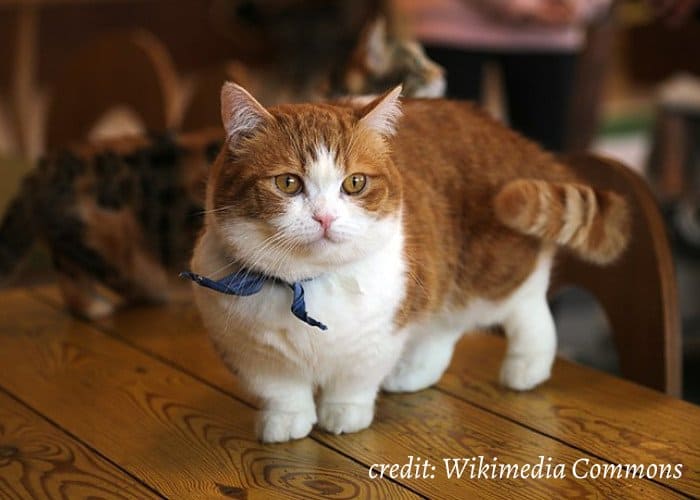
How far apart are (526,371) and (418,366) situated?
16cm

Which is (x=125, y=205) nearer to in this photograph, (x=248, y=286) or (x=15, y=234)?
(x=15, y=234)

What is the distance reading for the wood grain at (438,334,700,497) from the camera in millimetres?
1239

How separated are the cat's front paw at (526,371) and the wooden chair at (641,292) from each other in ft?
0.75

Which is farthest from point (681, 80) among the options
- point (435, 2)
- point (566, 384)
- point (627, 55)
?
Result: point (566, 384)

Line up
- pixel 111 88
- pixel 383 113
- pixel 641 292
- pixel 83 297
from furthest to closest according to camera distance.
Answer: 1. pixel 111 88
2. pixel 83 297
3. pixel 641 292
4. pixel 383 113

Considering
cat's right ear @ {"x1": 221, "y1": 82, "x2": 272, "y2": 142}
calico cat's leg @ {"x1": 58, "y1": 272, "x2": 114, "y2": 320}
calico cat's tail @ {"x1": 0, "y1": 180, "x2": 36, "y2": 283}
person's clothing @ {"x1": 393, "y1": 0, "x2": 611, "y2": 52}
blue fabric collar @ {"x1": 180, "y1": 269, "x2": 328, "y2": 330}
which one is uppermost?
person's clothing @ {"x1": 393, "y1": 0, "x2": 611, "y2": 52}

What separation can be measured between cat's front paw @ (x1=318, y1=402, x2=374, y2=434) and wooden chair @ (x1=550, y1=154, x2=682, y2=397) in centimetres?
54

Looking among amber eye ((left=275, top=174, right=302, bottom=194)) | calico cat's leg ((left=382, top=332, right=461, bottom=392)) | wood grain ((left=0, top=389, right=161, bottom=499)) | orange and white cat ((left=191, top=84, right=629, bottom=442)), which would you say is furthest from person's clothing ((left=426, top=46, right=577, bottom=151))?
wood grain ((left=0, top=389, right=161, bottom=499))

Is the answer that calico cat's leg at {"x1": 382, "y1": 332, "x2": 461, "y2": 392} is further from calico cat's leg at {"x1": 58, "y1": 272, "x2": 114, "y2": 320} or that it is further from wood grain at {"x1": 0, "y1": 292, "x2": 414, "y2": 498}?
calico cat's leg at {"x1": 58, "y1": 272, "x2": 114, "y2": 320}

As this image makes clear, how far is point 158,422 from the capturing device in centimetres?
138

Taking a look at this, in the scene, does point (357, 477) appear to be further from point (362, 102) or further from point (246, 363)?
point (362, 102)

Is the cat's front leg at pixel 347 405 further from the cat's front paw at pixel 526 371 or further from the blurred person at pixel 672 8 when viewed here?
the blurred person at pixel 672 8

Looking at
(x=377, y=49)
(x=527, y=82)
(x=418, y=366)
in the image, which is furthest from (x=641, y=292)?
(x=527, y=82)

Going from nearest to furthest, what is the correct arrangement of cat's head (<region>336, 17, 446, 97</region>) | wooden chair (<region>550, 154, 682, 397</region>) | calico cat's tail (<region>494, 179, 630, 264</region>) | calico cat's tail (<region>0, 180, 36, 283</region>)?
calico cat's tail (<region>494, 179, 630, 264</region>) < wooden chair (<region>550, 154, 682, 397</region>) < cat's head (<region>336, 17, 446, 97</region>) < calico cat's tail (<region>0, 180, 36, 283</region>)
